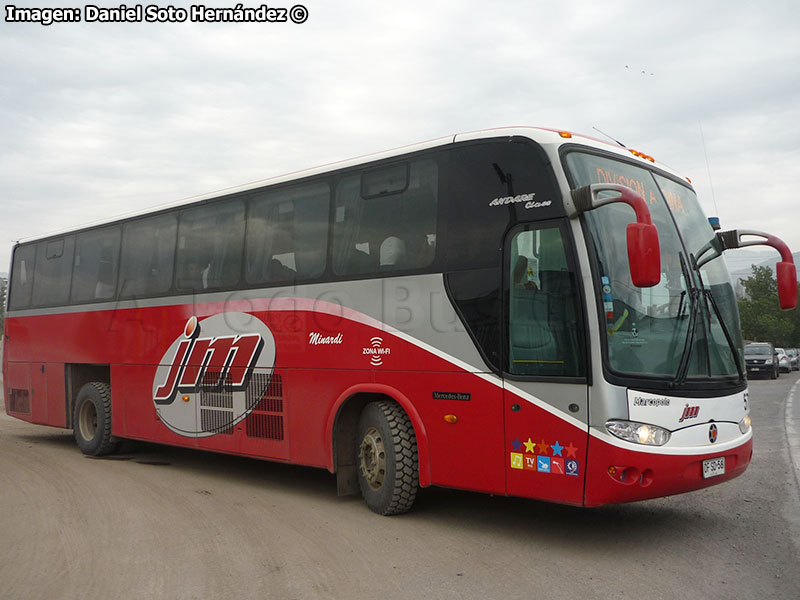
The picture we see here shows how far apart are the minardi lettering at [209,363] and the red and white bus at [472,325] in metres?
0.03

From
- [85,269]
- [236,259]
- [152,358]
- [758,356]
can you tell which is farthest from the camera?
[758,356]

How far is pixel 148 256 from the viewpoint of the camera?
38.6 feet

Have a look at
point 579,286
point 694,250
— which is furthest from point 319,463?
point 694,250

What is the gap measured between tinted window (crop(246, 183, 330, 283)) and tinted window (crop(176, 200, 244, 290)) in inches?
12.3

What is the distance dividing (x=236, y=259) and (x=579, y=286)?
16.5ft

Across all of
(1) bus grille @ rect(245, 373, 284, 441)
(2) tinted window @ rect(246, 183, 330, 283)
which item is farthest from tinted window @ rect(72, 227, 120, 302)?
(1) bus grille @ rect(245, 373, 284, 441)

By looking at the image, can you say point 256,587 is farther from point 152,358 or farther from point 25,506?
point 152,358

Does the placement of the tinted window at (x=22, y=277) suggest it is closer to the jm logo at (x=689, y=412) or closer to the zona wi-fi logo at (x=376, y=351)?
the zona wi-fi logo at (x=376, y=351)

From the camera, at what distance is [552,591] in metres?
5.35

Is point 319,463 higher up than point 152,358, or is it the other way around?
point 152,358

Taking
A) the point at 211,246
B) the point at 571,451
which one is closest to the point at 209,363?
the point at 211,246

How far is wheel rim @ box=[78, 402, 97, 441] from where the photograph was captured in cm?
1314

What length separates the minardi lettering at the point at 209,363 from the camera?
9812mm

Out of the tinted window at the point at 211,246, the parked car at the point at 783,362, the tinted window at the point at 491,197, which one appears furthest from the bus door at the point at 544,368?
the parked car at the point at 783,362
